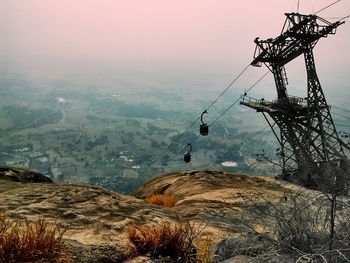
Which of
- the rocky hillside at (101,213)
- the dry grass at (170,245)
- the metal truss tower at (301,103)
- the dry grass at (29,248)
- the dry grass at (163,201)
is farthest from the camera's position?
the metal truss tower at (301,103)

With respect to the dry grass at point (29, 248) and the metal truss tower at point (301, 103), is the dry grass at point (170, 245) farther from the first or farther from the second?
the metal truss tower at point (301, 103)

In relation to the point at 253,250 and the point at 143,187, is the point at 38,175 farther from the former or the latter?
the point at 253,250

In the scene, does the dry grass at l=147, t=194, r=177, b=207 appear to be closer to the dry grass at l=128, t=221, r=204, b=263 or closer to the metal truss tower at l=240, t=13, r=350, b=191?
the dry grass at l=128, t=221, r=204, b=263

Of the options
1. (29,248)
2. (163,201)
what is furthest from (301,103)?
(29,248)

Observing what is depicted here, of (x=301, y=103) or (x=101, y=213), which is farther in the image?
(x=301, y=103)

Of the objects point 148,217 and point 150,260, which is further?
point 148,217

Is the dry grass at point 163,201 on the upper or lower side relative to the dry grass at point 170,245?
lower

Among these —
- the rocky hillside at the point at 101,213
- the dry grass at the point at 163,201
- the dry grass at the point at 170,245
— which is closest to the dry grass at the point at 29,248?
the rocky hillside at the point at 101,213

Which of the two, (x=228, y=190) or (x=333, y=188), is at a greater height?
(x=333, y=188)

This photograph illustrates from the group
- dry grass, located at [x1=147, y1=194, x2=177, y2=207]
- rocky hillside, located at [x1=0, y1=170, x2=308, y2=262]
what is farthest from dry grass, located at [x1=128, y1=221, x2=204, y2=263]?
dry grass, located at [x1=147, y1=194, x2=177, y2=207]

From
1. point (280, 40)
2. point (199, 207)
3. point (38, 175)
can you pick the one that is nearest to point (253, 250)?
point (199, 207)

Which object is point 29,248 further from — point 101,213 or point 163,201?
point 163,201
